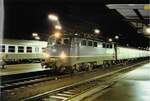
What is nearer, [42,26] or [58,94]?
[58,94]

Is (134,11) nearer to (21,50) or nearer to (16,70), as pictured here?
(16,70)

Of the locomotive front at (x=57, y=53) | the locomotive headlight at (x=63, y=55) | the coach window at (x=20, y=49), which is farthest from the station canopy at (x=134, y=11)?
the coach window at (x=20, y=49)

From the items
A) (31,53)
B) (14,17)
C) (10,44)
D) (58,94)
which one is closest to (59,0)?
(58,94)

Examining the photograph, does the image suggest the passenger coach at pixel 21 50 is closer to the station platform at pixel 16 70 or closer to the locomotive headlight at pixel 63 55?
the station platform at pixel 16 70

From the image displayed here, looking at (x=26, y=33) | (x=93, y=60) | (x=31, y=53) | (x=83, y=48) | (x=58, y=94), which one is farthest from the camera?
(x=26, y=33)

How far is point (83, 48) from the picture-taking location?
1086 inches

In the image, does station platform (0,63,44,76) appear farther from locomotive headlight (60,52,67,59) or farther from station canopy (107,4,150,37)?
station canopy (107,4,150,37)

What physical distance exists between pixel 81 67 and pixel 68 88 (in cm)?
1047

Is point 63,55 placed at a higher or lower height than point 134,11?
lower

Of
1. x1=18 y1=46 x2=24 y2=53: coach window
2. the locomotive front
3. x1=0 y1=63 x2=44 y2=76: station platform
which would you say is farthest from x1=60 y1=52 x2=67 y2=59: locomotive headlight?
x1=18 y1=46 x2=24 y2=53: coach window

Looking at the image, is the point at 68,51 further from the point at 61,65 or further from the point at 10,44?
the point at 10,44

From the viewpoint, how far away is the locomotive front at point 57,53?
25.7 metres

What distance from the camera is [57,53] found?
26141 mm

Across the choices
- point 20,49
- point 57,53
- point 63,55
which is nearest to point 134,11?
point 63,55
